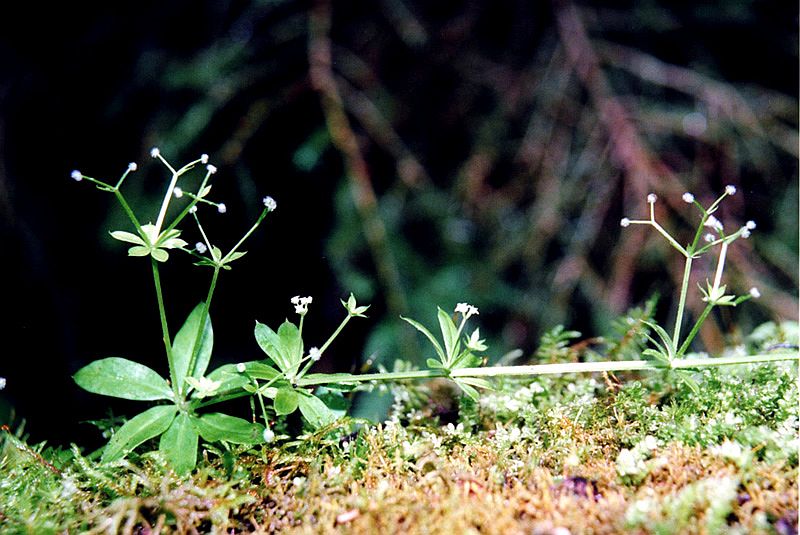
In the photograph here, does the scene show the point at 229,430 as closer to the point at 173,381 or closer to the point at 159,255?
the point at 173,381

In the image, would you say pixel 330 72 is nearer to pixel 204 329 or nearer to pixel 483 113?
pixel 483 113

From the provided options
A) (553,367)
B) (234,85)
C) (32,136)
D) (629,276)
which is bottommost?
(629,276)

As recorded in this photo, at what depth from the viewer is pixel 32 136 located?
6.04ft

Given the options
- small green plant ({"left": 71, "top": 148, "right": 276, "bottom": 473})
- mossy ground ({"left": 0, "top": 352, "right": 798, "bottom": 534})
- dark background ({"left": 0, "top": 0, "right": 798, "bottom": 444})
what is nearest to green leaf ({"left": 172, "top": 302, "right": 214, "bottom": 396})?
small green plant ({"left": 71, "top": 148, "right": 276, "bottom": 473})

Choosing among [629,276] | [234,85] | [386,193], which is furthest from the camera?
[629,276]

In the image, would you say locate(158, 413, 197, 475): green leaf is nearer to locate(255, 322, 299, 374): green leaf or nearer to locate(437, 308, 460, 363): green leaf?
locate(255, 322, 299, 374): green leaf

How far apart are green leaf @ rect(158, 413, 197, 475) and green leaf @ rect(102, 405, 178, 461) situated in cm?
1

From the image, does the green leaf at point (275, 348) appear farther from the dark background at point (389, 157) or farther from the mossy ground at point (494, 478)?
the dark background at point (389, 157)

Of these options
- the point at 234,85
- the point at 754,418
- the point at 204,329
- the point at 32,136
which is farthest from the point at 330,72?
the point at 754,418

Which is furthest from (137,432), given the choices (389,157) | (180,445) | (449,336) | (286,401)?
(389,157)

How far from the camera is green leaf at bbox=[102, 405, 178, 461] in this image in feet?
2.21

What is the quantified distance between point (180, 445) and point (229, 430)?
56 millimetres

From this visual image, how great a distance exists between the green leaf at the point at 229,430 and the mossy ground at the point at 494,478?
19 mm

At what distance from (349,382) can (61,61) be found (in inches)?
66.0
